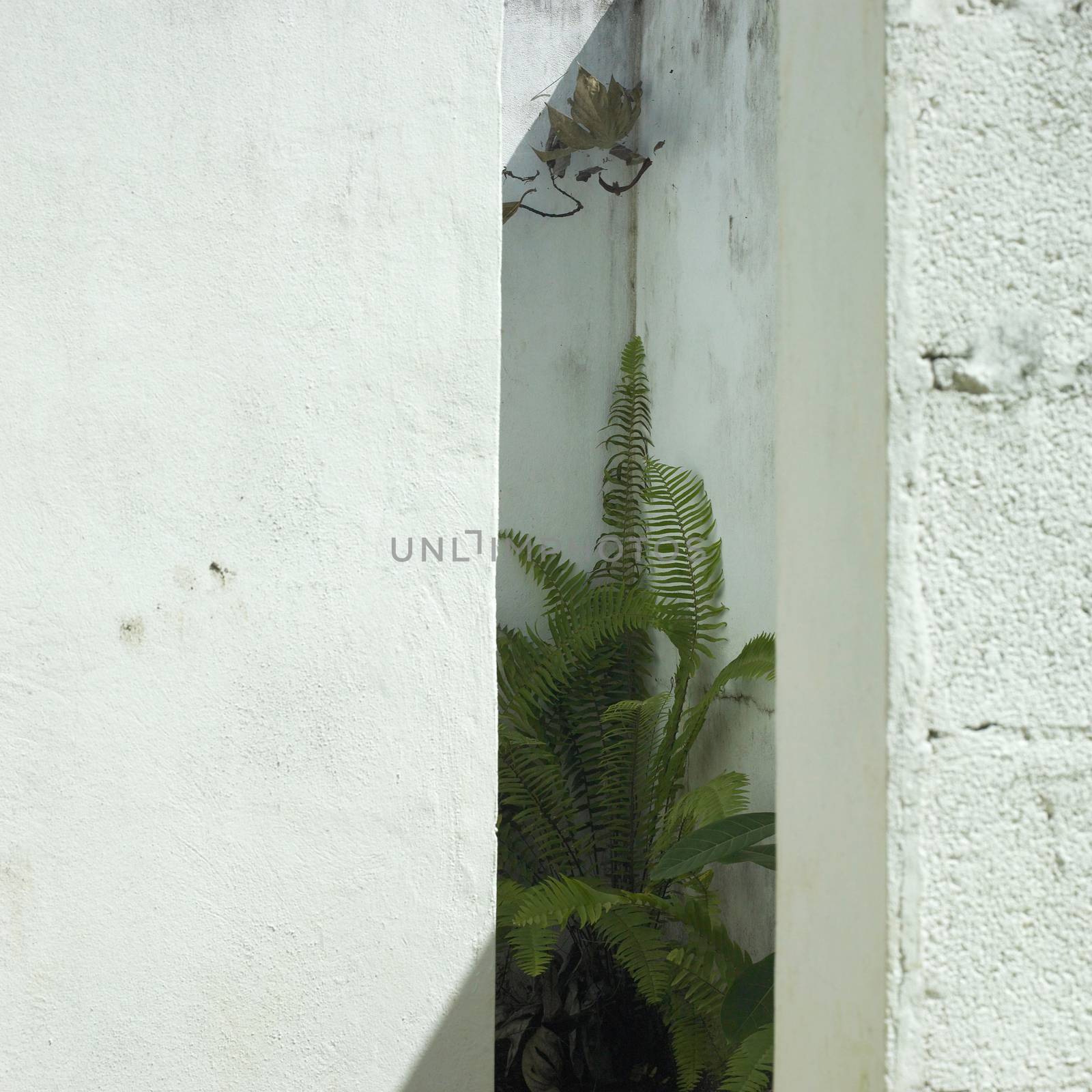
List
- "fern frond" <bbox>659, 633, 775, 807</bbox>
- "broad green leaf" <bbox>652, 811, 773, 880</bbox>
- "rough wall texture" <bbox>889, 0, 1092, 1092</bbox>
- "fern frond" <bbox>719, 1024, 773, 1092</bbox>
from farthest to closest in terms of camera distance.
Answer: "fern frond" <bbox>659, 633, 775, 807</bbox> < "broad green leaf" <bbox>652, 811, 773, 880</bbox> < "fern frond" <bbox>719, 1024, 773, 1092</bbox> < "rough wall texture" <bbox>889, 0, 1092, 1092</bbox>

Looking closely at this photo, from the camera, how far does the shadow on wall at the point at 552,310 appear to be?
360cm

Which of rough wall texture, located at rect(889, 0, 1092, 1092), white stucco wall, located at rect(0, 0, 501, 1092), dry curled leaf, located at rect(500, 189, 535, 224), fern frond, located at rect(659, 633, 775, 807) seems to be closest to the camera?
rough wall texture, located at rect(889, 0, 1092, 1092)

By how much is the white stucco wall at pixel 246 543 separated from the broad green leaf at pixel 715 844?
377mm

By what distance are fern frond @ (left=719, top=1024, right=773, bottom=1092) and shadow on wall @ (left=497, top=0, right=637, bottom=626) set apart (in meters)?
1.83

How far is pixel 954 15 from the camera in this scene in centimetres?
90

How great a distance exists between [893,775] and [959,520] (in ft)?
0.72

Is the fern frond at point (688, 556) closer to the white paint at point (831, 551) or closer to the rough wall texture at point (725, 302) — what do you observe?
the rough wall texture at point (725, 302)

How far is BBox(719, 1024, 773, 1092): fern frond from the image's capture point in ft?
6.53

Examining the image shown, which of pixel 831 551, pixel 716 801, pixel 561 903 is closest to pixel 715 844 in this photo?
pixel 716 801

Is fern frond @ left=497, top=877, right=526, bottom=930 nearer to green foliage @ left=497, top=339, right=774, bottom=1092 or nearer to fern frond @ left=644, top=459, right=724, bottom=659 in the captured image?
green foliage @ left=497, top=339, right=774, bottom=1092

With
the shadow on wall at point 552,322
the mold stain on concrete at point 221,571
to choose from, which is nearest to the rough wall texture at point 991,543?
the mold stain on concrete at point 221,571

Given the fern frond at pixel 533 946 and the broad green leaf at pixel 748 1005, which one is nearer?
the broad green leaf at pixel 748 1005

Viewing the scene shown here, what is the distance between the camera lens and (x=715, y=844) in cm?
216

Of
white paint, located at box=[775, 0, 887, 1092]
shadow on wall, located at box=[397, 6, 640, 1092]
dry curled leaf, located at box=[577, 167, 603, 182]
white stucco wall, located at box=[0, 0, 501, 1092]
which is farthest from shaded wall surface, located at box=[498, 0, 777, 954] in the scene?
white paint, located at box=[775, 0, 887, 1092]
